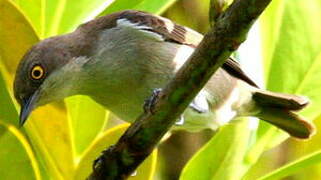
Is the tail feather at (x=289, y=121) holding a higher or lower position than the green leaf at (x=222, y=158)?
lower

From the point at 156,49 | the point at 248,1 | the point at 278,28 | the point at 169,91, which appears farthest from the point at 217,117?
the point at 248,1

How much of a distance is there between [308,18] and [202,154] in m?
0.63

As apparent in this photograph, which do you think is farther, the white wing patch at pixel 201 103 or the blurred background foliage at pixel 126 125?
the white wing patch at pixel 201 103

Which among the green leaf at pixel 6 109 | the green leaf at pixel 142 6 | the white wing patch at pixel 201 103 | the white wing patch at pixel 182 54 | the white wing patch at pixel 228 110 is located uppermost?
the green leaf at pixel 142 6

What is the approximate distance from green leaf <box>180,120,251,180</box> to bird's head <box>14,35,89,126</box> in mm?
550

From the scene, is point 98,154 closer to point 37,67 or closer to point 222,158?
point 222,158

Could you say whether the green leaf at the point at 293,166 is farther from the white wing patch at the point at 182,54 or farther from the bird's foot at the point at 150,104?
the white wing patch at the point at 182,54

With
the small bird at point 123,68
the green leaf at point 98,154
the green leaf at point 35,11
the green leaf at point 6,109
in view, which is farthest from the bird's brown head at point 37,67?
the green leaf at point 98,154

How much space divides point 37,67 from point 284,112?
102 centimetres

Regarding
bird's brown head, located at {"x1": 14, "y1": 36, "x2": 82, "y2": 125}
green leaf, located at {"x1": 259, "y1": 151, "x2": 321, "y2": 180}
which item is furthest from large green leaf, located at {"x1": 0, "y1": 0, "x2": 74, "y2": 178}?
green leaf, located at {"x1": 259, "y1": 151, "x2": 321, "y2": 180}

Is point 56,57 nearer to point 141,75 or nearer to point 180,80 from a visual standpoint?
point 141,75

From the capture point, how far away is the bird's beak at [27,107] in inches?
80.8

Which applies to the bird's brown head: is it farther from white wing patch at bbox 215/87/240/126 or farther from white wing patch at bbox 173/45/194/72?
white wing patch at bbox 215/87/240/126

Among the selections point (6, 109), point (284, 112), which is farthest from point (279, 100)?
point (6, 109)
